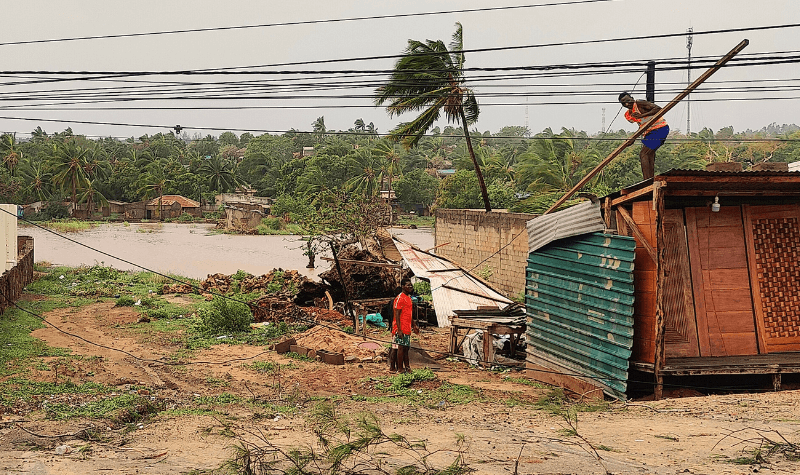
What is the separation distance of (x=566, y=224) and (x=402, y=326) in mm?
2881

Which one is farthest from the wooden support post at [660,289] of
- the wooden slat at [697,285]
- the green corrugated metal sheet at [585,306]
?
the wooden slat at [697,285]

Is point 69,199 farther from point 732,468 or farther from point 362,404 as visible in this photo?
point 732,468

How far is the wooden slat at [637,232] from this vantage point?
8.36 meters

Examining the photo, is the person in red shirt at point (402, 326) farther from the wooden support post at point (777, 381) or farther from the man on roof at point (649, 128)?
the wooden support post at point (777, 381)

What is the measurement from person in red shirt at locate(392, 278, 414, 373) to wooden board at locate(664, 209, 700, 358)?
12.4ft

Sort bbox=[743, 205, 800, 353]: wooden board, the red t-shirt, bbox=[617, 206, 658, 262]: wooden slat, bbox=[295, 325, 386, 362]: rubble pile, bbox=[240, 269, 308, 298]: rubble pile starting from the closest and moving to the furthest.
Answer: bbox=[617, 206, 658, 262]: wooden slat, bbox=[743, 205, 800, 353]: wooden board, the red t-shirt, bbox=[295, 325, 386, 362]: rubble pile, bbox=[240, 269, 308, 298]: rubble pile

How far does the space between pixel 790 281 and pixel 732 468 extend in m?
4.52

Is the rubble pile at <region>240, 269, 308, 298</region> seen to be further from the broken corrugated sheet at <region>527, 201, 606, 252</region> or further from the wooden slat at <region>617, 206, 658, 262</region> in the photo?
the wooden slat at <region>617, 206, 658, 262</region>

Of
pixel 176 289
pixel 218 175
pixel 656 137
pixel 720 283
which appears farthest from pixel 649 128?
pixel 218 175

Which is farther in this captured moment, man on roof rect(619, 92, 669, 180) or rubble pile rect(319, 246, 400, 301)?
rubble pile rect(319, 246, 400, 301)

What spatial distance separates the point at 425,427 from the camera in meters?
7.52

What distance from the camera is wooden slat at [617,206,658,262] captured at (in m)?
8.36

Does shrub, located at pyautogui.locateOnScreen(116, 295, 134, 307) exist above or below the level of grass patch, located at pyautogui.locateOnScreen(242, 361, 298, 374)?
below

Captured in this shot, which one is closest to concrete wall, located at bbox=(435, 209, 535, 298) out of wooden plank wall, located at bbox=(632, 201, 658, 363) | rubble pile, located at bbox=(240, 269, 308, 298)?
rubble pile, located at bbox=(240, 269, 308, 298)
